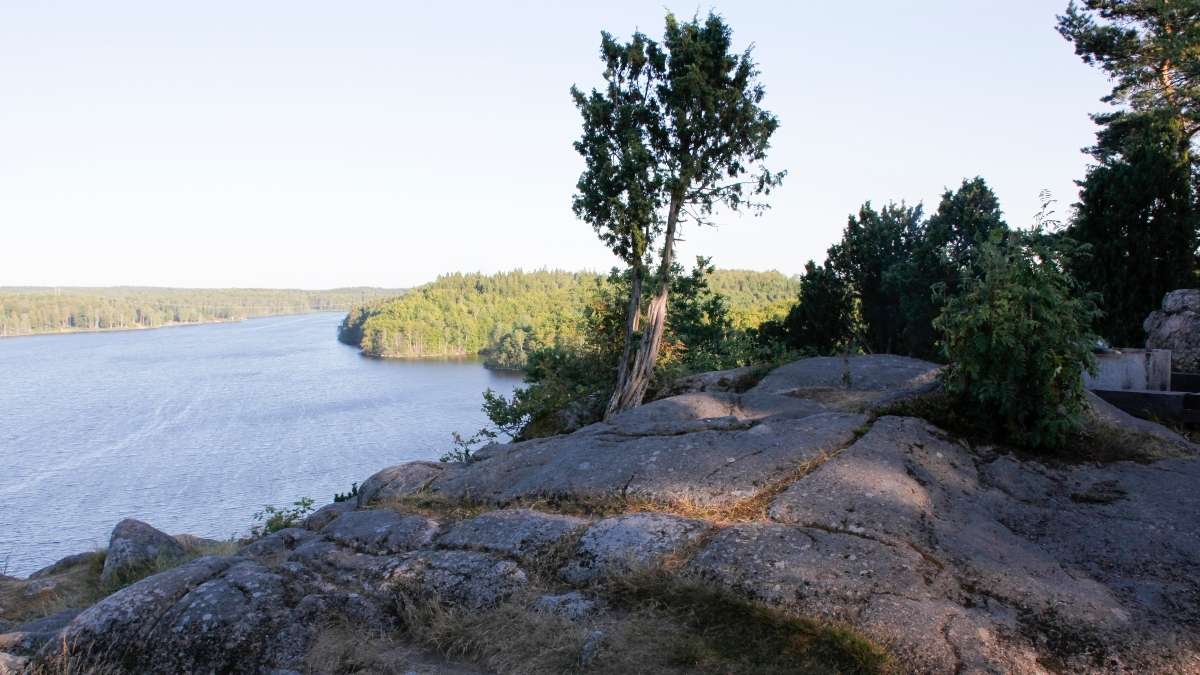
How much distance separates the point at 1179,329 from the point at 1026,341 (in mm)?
12943

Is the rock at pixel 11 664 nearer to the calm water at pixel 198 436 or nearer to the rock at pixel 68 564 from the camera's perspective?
the rock at pixel 68 564

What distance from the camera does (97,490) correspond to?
141ft

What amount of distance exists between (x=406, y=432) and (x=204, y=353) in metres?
94.2

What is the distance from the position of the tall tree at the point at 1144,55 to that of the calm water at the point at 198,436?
36987mm

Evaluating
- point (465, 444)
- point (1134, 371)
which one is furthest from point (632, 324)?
point (1134, 371)

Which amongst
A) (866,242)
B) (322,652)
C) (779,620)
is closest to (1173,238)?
(866,242)

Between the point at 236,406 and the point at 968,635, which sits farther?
the point at 236,406

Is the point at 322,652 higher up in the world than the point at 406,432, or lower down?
higher up

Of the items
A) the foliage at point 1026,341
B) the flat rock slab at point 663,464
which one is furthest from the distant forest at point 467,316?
the foliage at point 1026,341

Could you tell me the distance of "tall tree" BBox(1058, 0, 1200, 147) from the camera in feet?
77.3

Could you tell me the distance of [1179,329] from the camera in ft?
56.7

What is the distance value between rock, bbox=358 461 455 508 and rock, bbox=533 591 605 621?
3.26 metres

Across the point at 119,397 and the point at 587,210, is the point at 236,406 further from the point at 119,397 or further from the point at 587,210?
the point at 587,210

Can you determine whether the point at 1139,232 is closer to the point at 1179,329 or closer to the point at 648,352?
the point at 1179,329
